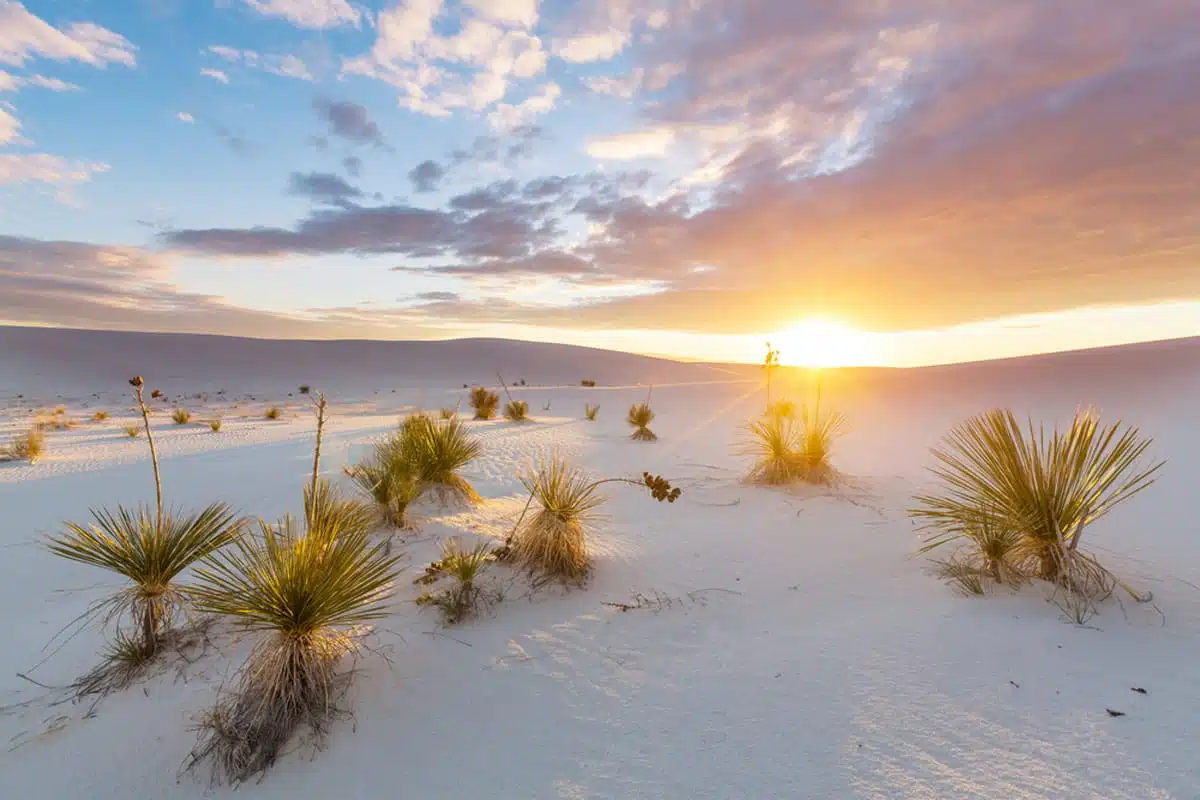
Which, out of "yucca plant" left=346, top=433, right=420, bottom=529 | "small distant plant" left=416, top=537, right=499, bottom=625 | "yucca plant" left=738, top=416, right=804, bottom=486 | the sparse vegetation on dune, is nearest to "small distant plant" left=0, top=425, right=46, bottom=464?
A: "yucca plant" left=346, top=433, right=420, bottom=529

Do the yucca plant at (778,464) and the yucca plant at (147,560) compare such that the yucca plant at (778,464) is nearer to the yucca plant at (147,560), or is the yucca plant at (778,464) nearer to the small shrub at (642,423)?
the small shrub at (642,423)

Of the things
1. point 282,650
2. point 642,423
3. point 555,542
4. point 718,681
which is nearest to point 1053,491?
point 718,681

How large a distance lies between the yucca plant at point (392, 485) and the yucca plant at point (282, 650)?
2327 mm

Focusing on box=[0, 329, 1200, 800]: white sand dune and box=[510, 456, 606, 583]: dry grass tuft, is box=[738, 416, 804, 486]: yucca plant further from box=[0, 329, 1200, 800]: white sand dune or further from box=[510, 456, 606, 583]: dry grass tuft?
box=[510, 456, 606, 583]: dry grass tuft

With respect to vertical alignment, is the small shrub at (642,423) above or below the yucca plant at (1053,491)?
below

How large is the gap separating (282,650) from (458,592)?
126cm

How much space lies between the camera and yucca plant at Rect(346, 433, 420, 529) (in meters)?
5.56

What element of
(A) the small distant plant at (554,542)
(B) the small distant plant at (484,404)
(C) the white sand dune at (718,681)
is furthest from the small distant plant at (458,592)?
(B) the small distant plant at (484,404)

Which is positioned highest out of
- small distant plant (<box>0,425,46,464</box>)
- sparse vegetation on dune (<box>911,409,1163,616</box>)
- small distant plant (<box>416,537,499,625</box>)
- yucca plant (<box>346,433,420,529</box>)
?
sparse vegetation on dune (<box>911,409,1163,616</box>)

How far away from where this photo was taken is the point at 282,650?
113 inches

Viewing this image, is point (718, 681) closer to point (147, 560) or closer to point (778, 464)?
point (147, 560)

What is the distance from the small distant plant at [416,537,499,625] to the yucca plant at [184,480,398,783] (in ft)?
2.49

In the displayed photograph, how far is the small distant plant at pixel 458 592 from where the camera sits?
388 centimetres

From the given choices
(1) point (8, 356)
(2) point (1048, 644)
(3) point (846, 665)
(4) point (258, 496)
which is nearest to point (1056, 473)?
(2) point (1048, 644)
